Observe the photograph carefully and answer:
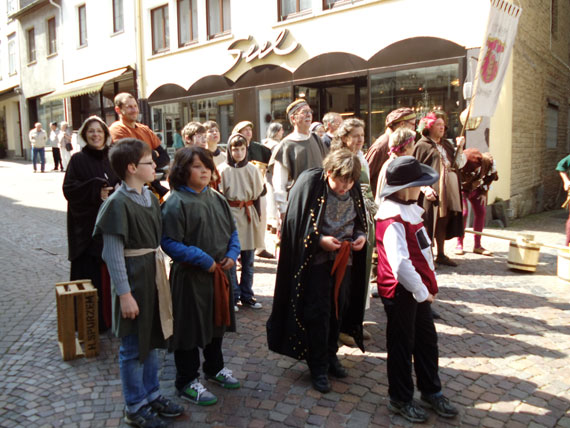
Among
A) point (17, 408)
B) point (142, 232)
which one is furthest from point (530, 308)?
point (17, 408)

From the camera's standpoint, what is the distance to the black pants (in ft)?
10.2

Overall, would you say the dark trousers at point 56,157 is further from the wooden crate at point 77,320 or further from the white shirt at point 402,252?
the white shirt at point 402,252

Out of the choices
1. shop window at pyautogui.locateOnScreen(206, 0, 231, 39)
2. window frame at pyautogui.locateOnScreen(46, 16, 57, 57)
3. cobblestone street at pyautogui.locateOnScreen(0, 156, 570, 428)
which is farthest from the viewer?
window frame at pyautogui.locateOnScreen(46, 16, 57, 57)

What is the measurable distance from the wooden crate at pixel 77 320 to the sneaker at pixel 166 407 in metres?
1.16

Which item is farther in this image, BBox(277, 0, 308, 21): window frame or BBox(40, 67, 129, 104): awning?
BBox(40, 67, 129, 104): awning

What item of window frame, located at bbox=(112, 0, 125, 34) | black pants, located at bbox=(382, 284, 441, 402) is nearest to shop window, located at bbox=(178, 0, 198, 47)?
window frame, located at bbox=(112, 0, 125, 34)

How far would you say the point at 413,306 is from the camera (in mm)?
3100

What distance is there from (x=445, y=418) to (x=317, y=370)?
2.85ft

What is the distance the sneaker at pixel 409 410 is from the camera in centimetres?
311

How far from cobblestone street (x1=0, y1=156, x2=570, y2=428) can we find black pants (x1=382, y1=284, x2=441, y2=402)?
0.20 meters

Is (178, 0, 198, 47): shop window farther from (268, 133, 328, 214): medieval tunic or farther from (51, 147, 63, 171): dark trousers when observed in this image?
(268, 133, 328, 214): medieval tunic

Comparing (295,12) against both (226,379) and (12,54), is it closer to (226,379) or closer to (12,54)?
(226,379)

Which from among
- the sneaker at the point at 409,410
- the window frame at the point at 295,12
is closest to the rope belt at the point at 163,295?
the sneaker at the point at 409,410

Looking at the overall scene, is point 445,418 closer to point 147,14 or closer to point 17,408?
point 17,408
